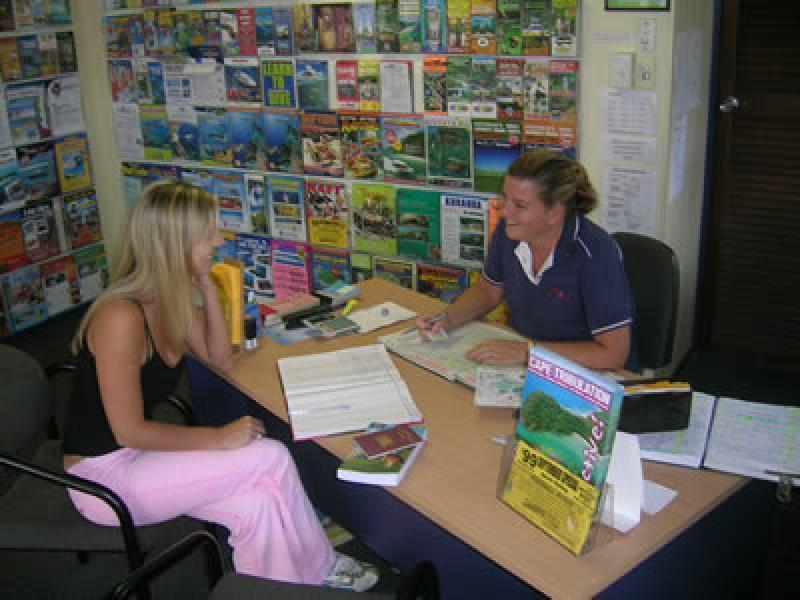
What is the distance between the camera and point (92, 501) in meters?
2.09

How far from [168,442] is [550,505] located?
97 cm

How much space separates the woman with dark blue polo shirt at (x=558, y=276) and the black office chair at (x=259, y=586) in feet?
2.66

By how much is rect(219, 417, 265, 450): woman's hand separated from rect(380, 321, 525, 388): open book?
474 millimetres

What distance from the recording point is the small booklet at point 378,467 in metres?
1.82

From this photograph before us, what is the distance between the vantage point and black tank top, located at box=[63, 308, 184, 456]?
6.95ft

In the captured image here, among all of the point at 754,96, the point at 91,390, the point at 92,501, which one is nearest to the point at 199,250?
the point at 91,390

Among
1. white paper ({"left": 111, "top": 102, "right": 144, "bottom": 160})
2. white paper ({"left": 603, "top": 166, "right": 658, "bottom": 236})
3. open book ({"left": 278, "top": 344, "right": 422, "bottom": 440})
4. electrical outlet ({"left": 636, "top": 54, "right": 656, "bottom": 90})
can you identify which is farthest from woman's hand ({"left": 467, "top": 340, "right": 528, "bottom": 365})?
white paper ({"left": 111, "top": 102, "right": 144, "bottom": 160})

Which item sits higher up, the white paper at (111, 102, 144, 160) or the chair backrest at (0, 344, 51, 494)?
the white paper at (111, 102, 144, 160)

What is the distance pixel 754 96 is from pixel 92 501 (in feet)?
9.60

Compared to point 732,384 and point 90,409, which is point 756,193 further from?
point 90,409

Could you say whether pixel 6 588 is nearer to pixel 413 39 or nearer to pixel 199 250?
pixel 199 250

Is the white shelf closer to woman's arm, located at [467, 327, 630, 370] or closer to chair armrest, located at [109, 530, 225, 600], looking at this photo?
Result: woman's arm, located at [467, 327, 630, 370]

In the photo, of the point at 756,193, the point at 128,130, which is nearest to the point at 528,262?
the point at 756,193

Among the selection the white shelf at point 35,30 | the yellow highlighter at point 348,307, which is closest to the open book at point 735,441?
the yellow highlighter at point 348,307
